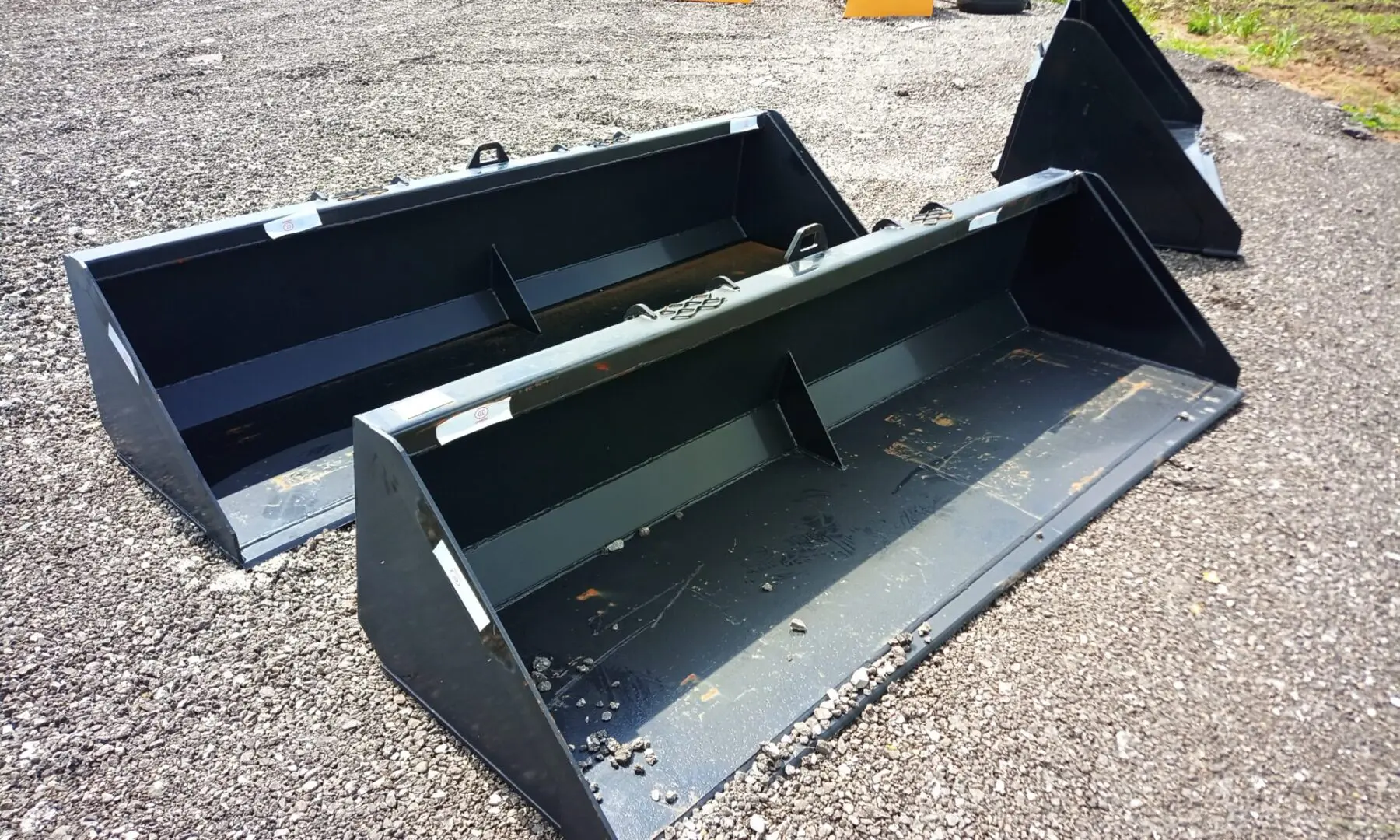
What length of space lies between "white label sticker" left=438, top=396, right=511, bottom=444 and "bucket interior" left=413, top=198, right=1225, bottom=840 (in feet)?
0.48

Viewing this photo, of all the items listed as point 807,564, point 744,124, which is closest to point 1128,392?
point 807,564

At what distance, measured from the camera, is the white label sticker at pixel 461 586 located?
1771 mm

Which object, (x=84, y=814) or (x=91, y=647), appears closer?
(x=84, y=814)

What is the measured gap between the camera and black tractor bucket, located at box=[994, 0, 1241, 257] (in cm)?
477

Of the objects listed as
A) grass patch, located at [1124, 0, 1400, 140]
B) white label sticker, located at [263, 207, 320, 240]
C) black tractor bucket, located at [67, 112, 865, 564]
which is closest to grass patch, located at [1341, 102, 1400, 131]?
grass patch, located at [1124, 0, 1400, 140]

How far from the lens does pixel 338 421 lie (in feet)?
10.4

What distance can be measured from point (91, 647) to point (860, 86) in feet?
25.5

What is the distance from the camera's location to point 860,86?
8297mm

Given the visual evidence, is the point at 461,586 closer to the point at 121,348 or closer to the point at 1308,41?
the point at 121,348

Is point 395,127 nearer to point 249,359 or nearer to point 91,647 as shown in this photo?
point 249,359

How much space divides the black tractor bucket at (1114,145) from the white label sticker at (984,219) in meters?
2.34

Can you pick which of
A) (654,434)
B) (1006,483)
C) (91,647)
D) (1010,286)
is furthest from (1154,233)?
(91,647)

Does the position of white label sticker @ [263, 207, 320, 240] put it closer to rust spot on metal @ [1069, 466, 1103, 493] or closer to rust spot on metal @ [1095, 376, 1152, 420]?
rust spot on metal @ [1069, 466, 1103, 493]

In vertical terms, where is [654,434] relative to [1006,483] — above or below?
above
